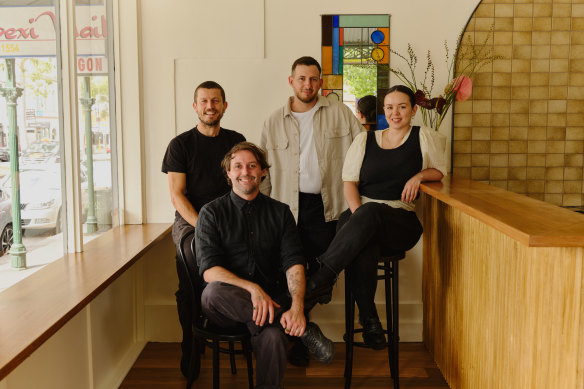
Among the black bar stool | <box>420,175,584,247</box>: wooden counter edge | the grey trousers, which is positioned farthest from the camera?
the black bar stool

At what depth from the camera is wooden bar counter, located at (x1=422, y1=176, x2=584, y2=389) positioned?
1866 millimetres

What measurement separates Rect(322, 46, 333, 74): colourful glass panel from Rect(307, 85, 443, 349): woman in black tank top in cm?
78

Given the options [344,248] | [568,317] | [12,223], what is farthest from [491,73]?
[12,223]

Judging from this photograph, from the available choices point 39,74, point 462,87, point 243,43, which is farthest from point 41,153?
point 462,87

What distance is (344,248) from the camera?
9.18 ft

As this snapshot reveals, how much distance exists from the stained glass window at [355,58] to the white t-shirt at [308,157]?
1.31 feet

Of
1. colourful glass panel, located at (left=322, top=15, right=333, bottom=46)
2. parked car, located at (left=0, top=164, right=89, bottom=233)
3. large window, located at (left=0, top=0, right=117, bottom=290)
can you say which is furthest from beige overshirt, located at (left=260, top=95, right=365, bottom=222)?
parked car, located at (left=0, top=164, right=89, bottom=233)

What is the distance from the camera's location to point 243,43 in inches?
149

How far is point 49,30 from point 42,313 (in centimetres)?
136

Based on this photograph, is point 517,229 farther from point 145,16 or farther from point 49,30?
point 145,16

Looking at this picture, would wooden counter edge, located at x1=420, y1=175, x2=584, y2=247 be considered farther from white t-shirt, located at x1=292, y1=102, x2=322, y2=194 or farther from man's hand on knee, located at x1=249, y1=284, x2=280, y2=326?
man's hand on knee, located at x1=249, y1=284, x2=280, y2=326

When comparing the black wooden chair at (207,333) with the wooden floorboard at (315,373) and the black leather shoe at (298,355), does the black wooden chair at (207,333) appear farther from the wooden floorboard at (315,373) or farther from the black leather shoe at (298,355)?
the black leather shoe at (298,355)

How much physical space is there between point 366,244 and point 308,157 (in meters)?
0.85

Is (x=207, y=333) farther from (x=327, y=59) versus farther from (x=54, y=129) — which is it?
(x=327, y=59)
